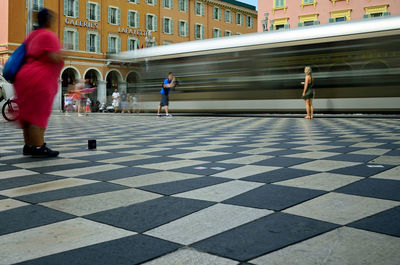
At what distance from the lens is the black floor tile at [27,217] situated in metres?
2.35

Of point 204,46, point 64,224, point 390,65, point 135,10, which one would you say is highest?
point 135,10

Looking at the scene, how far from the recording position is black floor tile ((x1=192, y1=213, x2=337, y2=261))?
1926 mm

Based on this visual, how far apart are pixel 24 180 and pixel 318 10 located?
1556 inches

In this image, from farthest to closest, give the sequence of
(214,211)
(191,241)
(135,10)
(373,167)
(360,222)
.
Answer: (135,10)
(373,167)
(214,211)
(360,222)
(191,241)

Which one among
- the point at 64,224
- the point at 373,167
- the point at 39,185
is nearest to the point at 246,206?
the point at 64,224

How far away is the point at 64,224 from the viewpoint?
7.86 feet

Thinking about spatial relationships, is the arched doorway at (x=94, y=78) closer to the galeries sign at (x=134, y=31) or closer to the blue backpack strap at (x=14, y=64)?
the galeries sign at (x=134, y=31)

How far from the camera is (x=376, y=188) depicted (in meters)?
3.17

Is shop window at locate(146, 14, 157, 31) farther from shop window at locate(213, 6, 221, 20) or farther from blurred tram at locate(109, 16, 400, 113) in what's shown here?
blurred tram at locate(109, 16, 400, 113)

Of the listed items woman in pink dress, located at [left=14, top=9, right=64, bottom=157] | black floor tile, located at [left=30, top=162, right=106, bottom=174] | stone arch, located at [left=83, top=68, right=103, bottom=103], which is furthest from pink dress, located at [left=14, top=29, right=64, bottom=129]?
stone arch, located at [left=83, top=68, right=103, bottom=103]

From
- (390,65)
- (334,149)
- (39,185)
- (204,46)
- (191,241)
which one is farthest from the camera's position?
(204,46)

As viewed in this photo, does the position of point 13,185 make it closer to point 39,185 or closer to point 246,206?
point 39,185

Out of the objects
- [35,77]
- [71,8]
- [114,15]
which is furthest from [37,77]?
[114,15]

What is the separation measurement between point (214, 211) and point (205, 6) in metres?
53.6
